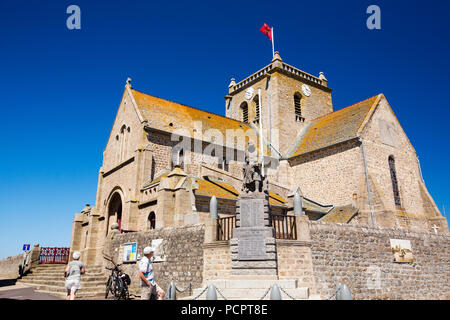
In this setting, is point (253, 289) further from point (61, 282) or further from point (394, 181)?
point (394, 181)

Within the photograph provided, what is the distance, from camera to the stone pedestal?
9.68 metres

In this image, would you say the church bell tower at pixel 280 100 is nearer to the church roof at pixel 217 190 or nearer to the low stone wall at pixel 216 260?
the church roof at pixel 217 190

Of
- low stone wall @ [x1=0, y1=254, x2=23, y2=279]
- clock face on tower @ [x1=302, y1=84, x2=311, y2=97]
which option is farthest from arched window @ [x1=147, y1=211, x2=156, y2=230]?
clock face on tower @ [x1=302, y1=84, x2=311, y2=97]

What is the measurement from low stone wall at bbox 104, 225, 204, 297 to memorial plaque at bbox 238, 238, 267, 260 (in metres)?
2.22

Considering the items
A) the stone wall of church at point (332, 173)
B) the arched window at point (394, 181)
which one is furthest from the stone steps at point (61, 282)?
the arched window at point (394, 181)

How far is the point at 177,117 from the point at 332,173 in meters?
12.1

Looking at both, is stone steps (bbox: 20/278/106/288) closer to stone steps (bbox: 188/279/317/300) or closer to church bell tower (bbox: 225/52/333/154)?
stone steps (bbox: 188/279/317/300)

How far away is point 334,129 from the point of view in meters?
24.8

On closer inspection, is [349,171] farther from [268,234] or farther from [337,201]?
[268,234]

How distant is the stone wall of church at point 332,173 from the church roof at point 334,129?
2.04 ft

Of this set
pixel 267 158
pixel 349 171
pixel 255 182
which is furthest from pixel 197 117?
pixel 255 182

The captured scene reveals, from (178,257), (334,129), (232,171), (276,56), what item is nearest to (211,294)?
(178,257)

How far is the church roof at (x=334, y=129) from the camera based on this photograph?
2289 cm
